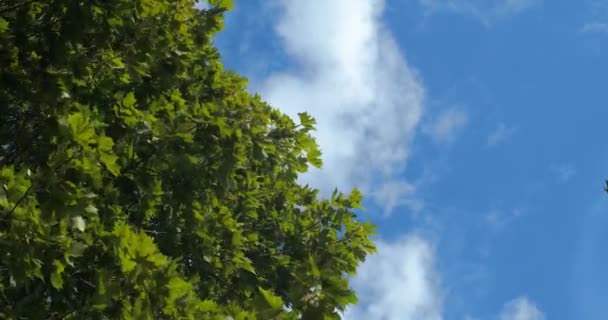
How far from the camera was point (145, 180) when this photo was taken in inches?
391

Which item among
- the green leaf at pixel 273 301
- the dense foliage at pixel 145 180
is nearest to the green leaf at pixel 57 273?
the dense foliage at pixel 145 180

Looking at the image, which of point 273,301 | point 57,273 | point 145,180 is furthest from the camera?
point 145,180

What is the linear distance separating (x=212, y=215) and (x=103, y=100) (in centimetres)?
262

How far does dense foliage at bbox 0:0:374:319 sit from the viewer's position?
6621mm

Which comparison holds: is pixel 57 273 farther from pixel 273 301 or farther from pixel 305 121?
pixel 305 121

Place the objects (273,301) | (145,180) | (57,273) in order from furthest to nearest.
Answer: (145,180) < (273,301) < (57,273)

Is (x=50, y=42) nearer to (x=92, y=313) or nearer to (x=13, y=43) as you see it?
(x=13, y=43)

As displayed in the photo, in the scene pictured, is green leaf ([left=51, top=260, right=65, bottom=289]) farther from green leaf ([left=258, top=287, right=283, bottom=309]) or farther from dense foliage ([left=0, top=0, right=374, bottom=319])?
green leaf ([left=258, top=287, right=283, bottom=309])

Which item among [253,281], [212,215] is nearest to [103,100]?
[212,215]

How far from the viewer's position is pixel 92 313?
7148mm

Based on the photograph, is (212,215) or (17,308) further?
(212,215)

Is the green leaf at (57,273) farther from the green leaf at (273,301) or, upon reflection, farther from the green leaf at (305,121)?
the green leaf at (305,121)

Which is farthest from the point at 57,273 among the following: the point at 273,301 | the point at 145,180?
the point at 145,180

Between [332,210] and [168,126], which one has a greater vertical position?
[332,210]
